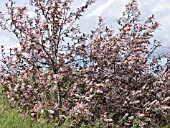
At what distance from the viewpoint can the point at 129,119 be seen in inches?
356

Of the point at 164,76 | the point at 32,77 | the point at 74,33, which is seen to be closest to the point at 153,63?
the point at 164,76

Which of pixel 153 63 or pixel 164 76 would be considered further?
pixel 153 63

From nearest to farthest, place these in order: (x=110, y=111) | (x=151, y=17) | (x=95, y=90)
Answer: (x=95, y=90) < (x=110, y=111) < (x=151, y=17)

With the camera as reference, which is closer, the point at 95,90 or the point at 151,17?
the point at 95,90

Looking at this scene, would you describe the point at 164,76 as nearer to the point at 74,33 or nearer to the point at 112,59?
the point at 112,59

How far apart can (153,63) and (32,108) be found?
314 cm

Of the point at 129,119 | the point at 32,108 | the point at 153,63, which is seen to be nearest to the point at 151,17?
the point at 153,63

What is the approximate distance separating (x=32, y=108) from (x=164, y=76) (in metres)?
2.99

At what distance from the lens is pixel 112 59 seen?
9.58 metres

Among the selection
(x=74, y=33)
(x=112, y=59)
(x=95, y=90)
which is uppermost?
(x=74, y=33)

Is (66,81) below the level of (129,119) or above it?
above

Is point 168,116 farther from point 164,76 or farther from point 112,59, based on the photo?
point 112,59

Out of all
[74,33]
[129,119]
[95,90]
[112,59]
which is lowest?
[129,119]

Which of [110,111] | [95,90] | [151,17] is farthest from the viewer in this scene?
[151,17]
